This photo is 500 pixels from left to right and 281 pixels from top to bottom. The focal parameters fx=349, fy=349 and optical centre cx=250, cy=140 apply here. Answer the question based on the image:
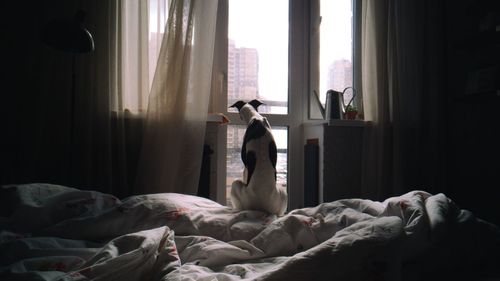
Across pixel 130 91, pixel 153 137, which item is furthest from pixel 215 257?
pixel 130 91

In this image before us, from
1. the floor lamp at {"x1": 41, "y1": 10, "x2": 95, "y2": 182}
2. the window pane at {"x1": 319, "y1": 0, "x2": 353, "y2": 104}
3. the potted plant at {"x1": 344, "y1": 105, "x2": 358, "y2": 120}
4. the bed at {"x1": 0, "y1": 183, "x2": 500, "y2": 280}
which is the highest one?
the window pane at {"x1": 319, "y1": 0, "x2": 353, "y2": 104}

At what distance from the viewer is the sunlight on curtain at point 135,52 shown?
66.5 inches

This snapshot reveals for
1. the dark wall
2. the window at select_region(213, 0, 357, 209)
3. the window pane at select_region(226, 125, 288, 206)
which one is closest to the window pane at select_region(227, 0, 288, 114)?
the window at select_region(213, 0, 357, 209)

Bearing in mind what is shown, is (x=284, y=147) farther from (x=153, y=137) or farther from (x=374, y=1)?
(x=374, y=1)

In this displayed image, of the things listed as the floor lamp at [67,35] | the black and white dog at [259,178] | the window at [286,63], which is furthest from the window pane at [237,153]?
the floor lamp at [67,35]

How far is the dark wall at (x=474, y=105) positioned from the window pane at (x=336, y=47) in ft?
1.89

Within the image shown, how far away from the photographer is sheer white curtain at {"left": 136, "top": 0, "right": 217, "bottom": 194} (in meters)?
1.64

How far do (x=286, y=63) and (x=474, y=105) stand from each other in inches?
43.5

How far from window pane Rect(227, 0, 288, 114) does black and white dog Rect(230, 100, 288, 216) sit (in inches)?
33.5

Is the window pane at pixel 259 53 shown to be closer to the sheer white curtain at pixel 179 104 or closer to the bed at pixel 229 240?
the sheer white curtain at pixel 179 104

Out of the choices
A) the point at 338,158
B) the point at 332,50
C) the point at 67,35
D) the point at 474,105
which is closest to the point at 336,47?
the point at 332,50

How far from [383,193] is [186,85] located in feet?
4.05

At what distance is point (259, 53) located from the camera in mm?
2162

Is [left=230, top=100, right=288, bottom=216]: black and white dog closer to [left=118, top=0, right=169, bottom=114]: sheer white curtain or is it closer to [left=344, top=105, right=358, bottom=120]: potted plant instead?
[left=118, top=0, right=169, bottom=114]: sheer white curtain
